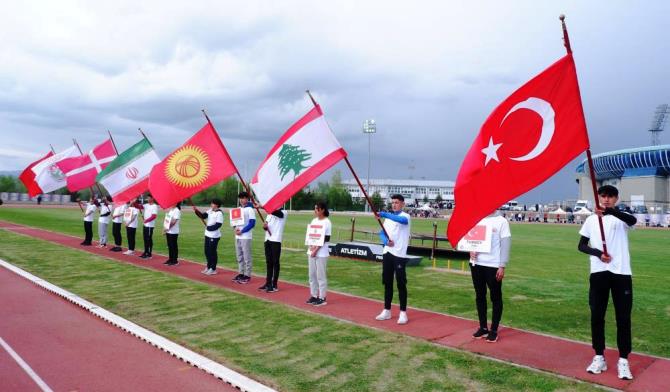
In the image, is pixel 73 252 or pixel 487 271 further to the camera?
pixel 73 252

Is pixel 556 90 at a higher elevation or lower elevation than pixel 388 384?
higher

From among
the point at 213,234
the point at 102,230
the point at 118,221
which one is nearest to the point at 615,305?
the point at 213,234

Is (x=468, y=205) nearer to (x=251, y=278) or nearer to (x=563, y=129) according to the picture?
(x=563, y=129)

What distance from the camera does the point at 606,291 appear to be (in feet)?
18.6

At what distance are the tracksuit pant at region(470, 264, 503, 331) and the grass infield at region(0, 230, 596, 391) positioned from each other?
0.93 meters

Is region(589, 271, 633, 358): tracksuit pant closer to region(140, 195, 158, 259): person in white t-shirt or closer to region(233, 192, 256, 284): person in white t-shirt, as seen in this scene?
region(233, 192, 256, 284): person in white t-shirt

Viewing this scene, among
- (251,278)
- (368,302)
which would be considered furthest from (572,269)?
(251,278)

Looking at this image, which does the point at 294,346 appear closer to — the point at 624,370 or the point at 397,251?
the point at 397,251

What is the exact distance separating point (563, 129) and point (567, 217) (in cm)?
6958

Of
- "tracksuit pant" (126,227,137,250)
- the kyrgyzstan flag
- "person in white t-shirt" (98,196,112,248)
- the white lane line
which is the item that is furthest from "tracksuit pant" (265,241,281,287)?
"person in white t-shirt" (98,196,112,248)

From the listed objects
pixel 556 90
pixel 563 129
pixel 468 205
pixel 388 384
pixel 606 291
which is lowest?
pixel 388 384

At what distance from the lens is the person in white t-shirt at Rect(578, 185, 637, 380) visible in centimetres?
547

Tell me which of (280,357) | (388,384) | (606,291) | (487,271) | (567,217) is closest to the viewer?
(388,384)

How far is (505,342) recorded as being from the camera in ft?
22.2
